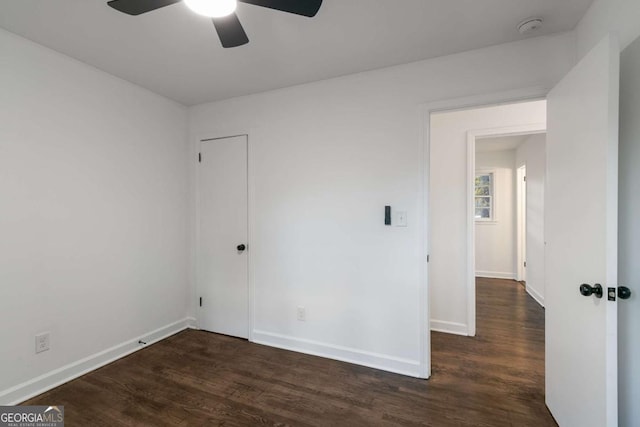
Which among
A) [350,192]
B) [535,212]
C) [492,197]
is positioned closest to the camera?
[350,192]

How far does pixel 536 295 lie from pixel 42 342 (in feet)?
18.7

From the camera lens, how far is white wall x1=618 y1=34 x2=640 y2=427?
1.26 m

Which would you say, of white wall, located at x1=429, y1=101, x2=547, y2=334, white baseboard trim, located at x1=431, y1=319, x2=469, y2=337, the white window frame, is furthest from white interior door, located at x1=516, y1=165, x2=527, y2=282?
white baseboard trim, located at x1=431, y1=319, x2=469, y2=337

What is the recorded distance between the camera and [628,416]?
4.23 feet

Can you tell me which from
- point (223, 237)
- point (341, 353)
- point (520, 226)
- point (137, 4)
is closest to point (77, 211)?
point (223, 237)

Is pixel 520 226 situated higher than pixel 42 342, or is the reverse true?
pixel 520 226

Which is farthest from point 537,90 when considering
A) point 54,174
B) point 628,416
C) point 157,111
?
point 54,174

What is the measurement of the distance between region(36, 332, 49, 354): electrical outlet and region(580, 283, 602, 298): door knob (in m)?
3.42

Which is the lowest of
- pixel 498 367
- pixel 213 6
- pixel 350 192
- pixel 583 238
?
pixel 498 367

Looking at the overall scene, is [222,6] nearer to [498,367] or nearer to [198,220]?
[198,220]

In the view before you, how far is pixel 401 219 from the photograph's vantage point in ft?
7.57

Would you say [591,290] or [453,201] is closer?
[591,290]

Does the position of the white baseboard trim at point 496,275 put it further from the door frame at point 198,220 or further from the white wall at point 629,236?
the door frame at point 198,220

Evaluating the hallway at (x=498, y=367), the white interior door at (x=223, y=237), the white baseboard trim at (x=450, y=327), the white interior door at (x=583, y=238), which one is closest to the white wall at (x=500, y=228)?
the hallway at (x=498, y=367)
